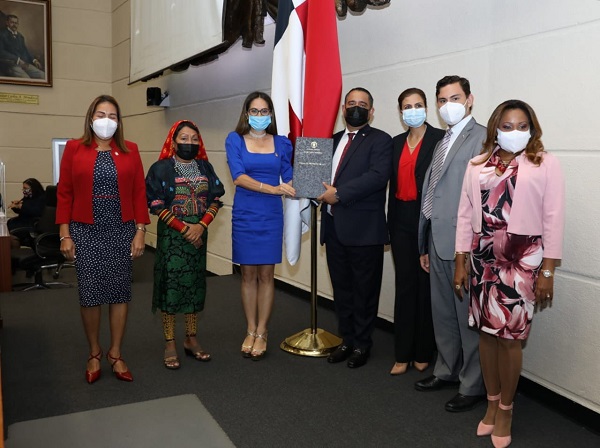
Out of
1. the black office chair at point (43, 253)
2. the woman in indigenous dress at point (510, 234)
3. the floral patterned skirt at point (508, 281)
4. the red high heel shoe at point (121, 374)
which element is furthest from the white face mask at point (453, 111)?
the black office chair at point (43, 253)

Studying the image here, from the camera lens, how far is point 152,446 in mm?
1515

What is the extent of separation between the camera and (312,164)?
330 cm

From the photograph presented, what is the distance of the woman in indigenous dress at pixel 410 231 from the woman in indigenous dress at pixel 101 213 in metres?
1.34

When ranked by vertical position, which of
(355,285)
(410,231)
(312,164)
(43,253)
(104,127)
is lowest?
(43,253)

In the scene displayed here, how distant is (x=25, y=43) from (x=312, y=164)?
7.03m

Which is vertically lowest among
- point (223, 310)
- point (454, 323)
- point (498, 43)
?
point (223, 310)

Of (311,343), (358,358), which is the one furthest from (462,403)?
(311,343)

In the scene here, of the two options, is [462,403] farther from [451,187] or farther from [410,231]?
[451,187]

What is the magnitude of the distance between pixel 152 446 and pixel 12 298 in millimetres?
3995

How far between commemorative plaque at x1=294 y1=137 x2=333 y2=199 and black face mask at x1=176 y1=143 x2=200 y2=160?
0.55m

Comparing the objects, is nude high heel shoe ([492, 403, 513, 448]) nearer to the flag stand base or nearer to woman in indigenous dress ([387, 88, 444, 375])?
woman in indigenous dress ([387, 88, 444, 375])

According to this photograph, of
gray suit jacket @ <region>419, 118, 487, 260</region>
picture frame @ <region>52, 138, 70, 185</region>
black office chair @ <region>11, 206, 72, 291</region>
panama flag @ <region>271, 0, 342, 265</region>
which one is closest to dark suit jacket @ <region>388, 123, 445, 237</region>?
gray suit jacket @ <region>419, 118, 487, 260</region>

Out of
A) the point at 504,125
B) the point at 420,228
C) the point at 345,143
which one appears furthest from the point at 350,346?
the point at 504,125

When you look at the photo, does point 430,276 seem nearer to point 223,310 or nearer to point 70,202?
point 70,202
